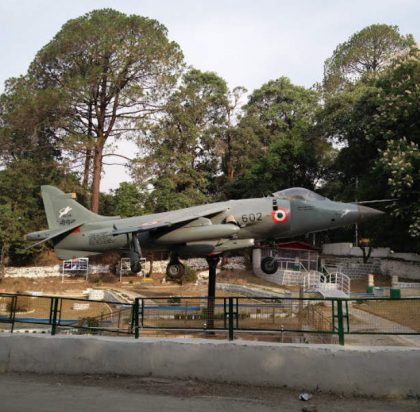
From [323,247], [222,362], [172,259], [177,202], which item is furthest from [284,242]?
[222,362]

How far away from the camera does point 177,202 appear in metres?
40.3

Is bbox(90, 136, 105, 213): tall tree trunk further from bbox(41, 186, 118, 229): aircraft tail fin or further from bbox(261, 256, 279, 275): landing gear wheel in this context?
bbox(261, 256, 279, 275): landing gear wheel

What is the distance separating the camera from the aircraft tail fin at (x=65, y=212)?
52.5 ft

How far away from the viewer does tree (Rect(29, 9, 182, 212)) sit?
3878 centimetres

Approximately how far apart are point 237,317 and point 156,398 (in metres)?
A: 2.22

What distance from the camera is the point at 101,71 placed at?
1511 inches

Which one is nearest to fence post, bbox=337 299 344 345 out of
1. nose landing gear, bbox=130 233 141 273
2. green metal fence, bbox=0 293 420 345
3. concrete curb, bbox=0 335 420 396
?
green metal fence, bbox=0 293 420 345

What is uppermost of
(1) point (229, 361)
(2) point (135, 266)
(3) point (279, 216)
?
(3) point (279, 216)

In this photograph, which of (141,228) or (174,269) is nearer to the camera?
(141,228)

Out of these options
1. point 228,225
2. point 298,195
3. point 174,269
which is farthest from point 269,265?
point 174,269

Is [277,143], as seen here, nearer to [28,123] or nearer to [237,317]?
[28,123]

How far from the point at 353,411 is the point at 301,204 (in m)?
8.26

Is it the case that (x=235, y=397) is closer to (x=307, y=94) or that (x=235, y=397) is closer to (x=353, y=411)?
(x=353, y=411)

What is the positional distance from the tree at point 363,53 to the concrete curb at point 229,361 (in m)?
56.1
